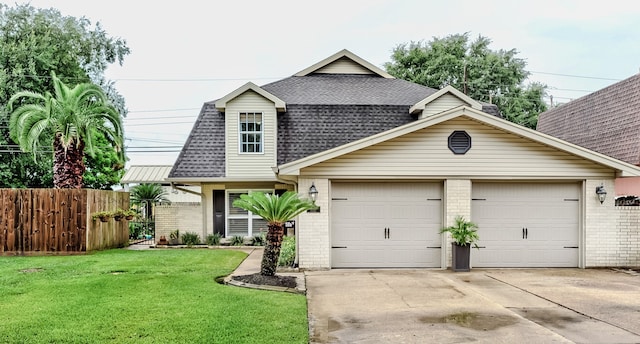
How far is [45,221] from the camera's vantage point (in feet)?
46.9

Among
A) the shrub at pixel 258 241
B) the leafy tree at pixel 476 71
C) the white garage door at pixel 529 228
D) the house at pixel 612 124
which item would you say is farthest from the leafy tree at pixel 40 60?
the house at pixel 612 124

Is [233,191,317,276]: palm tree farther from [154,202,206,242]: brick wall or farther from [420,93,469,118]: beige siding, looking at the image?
[420,93,469,118]: beige siding

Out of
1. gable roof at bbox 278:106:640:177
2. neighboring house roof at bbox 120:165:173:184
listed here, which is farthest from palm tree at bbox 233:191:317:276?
neighboring house roof at bbox 120:165:173:184

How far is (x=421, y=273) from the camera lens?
1142 centimetres

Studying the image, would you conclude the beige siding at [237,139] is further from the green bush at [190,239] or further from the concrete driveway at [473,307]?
the concrete driveway at [473,307]

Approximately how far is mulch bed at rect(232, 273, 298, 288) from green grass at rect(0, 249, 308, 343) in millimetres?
528

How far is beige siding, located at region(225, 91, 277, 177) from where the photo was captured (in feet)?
55.1

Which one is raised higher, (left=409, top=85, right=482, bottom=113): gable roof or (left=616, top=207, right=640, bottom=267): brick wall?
(left=409, top=85, right=482, bottom=113): gable roof

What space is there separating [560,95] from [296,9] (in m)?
31.6

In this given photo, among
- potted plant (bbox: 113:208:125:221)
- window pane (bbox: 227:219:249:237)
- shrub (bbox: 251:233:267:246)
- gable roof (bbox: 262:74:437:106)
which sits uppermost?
gable roof (bbox: 262:74:437:106)

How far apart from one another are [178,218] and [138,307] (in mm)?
10374

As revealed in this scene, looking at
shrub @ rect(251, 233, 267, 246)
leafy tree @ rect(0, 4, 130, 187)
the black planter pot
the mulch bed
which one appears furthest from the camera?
leafy tree @ rect(0, 4, 130, 187)

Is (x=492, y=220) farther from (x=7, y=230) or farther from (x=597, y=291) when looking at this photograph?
(x=7, y=230)

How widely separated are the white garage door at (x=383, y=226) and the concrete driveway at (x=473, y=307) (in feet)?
2.37
